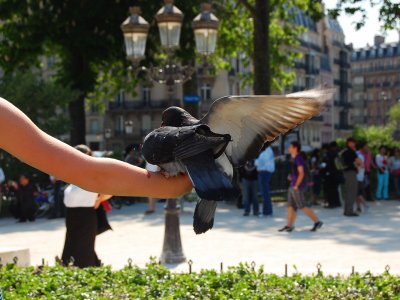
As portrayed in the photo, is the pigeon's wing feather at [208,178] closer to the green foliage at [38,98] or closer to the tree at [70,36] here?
the green foliage at [38,98]

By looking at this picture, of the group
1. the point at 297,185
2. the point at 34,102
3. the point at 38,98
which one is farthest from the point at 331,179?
the point at 34,102

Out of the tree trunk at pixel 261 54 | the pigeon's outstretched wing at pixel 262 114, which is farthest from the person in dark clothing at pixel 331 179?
the pigeon's outstretched wing at pixel 262 114

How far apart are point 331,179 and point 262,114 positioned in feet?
61.2

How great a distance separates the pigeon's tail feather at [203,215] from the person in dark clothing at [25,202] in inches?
684

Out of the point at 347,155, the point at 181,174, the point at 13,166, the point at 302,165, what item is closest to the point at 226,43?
the point at 13,166

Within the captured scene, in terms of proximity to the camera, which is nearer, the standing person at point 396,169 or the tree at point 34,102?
the tree at point 34,102

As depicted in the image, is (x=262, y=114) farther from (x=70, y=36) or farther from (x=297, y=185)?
(x=70, y=36)

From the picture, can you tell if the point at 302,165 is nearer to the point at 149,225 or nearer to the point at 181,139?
the point at 149,225

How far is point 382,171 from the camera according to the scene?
24.3 meters

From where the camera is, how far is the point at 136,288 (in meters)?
6.16

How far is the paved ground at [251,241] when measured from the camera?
37.8ft

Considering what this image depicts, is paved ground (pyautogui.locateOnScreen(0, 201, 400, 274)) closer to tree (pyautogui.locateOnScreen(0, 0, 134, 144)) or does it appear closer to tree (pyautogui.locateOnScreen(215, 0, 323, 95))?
tree (pyautogui.locateOnScreen(0, 0, 134, 144))

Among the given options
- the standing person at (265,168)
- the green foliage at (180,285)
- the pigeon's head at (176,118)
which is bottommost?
the green foliage at (180,285)

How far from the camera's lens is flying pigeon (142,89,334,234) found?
2.30m
